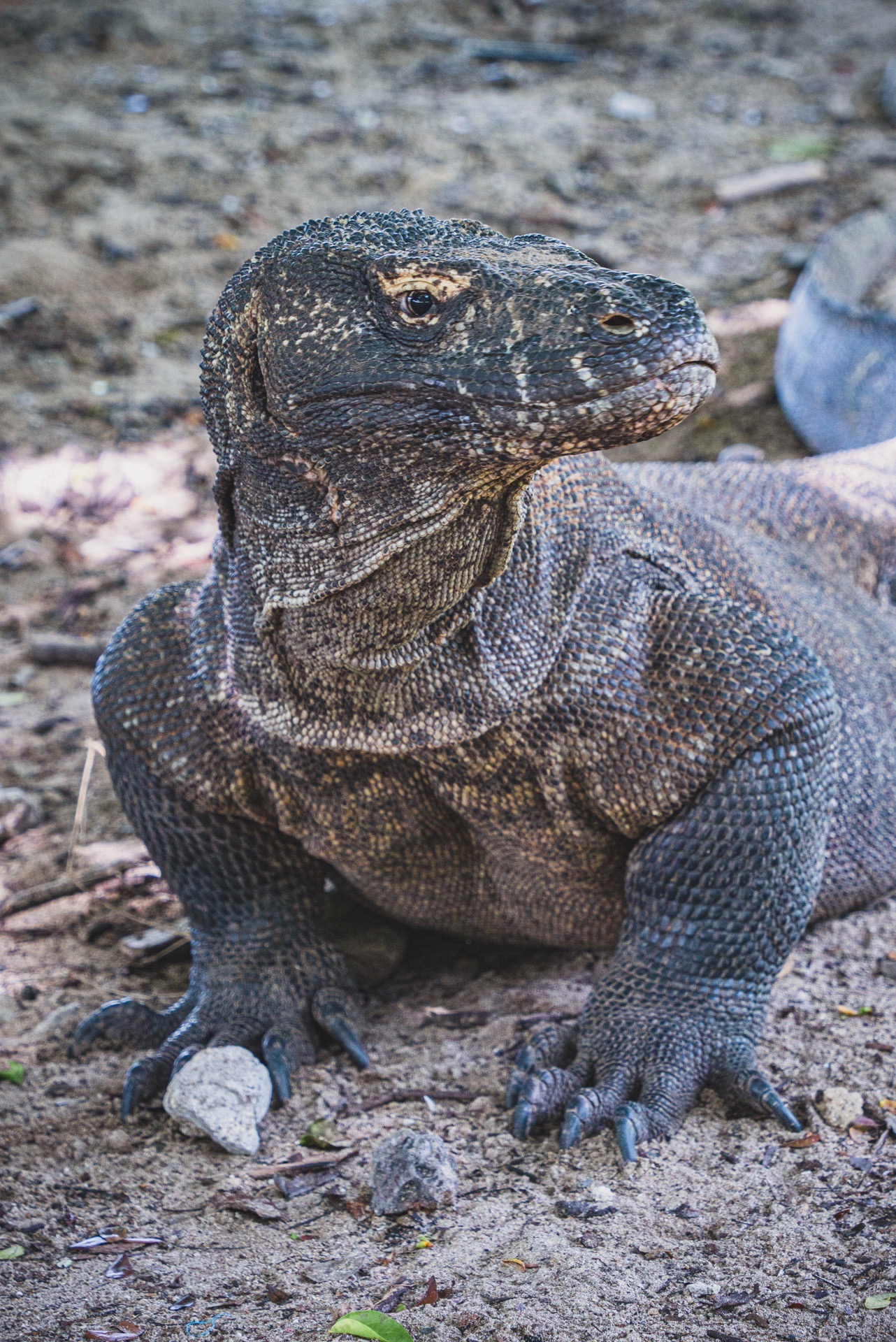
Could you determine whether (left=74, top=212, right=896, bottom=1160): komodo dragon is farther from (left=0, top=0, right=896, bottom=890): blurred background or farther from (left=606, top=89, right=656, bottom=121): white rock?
(left=606, top=89, right=656, bottom=121): white rock

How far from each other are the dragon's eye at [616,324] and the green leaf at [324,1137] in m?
1.85

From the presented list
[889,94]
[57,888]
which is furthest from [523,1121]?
[889,94]

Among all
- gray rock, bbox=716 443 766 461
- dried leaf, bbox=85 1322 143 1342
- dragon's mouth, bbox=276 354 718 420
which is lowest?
dried leaf, bbox=85 1322 143 1342

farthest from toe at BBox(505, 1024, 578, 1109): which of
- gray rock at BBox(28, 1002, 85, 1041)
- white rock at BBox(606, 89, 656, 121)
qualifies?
white rock at BBox(606, 89, 656, 121)

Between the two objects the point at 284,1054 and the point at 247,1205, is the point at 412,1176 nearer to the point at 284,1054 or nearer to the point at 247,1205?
the point at 247,1205

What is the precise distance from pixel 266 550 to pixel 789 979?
1.81 m

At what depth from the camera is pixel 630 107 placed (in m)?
10.2

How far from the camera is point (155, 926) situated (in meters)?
4.09

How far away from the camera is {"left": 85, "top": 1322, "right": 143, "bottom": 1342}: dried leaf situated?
2.37 meters

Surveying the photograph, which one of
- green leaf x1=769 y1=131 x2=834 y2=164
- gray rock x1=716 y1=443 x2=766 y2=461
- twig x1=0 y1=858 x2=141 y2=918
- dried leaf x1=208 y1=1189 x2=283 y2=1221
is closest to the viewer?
dried leaf x1=208 y1=1189 x2=283 y2=1221

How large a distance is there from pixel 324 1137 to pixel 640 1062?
0.72m

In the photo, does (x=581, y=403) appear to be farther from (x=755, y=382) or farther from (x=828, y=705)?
(x=755, y=382)

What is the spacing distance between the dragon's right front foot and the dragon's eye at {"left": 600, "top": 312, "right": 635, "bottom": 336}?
1.94m

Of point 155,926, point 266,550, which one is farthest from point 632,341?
point 155,926
